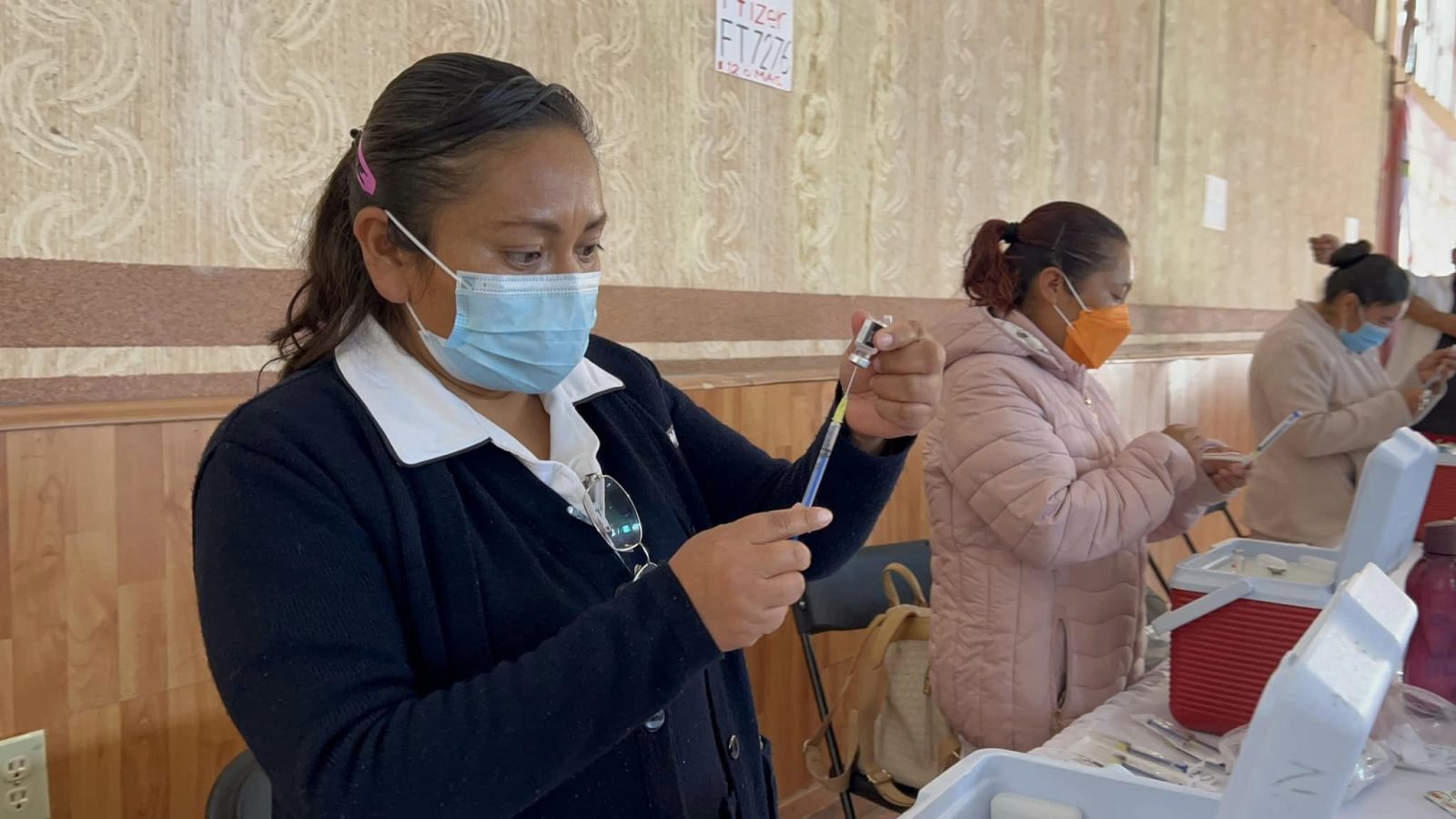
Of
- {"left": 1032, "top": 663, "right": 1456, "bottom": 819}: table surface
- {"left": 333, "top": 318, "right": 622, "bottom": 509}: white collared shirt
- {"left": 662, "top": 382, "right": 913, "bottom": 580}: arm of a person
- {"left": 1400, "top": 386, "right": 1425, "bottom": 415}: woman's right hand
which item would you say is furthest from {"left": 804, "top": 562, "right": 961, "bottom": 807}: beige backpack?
{"left": 1400, "top": 386, "right": 1425, "bottom": 415}: woman's right hand

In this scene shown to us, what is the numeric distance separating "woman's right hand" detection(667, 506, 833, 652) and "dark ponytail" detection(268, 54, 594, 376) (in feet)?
1.39

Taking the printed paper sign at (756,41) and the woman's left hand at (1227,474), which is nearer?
the woman's left hand at (1227,474)

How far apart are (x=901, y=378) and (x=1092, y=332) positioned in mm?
944

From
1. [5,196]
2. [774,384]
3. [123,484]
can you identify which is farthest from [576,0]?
[123,484]

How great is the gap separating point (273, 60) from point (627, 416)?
3.11ft

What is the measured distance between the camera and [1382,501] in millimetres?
1330

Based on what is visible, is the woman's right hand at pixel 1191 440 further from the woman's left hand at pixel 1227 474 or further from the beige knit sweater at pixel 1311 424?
the beige knit sweater at pixel 1311 424

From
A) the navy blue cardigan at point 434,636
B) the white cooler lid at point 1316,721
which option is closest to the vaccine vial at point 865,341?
the navy blue cardigan at point 434,636

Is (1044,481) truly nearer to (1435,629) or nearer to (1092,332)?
(1092,332)

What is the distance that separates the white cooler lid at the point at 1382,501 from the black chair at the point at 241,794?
134cm

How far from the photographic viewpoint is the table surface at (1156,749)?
112 cm

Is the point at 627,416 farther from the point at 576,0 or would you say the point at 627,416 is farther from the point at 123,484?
the point at 576,0

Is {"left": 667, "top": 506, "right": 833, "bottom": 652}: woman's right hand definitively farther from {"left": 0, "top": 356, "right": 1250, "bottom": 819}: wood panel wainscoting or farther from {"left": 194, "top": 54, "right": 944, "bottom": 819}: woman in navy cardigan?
{"left": 0, "top": 356, "right": 1250, "bottom": 819}: wood panel wainscoting

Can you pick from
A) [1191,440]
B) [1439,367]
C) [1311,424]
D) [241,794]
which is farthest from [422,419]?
[1439,367]
